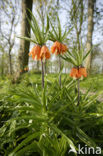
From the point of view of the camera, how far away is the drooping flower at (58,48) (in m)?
1.62

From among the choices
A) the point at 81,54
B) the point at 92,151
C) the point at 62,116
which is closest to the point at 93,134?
the point at 92,151

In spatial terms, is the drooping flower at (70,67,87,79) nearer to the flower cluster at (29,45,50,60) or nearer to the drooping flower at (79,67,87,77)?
the drooping flower at (79,67,87,77)

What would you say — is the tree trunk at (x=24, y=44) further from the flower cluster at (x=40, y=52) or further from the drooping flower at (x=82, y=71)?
the drooping flower at (x=82, y=71)

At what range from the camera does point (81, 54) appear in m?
1.44

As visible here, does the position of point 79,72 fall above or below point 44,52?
below

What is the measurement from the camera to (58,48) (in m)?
1.65

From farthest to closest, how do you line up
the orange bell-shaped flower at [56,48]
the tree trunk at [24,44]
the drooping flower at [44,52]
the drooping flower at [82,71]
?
1. the tree trunk at [24,44]
2. the orange bell-shaped flower at [56,48]
3. the drooping flower at [82,71]
4. the drooping flower at [44,52]

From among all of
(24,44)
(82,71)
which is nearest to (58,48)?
(82,71)

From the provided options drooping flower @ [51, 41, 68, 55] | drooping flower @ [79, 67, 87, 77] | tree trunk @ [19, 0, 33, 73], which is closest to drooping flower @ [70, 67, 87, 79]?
drooping flower @ [79, 67, 87, 77]

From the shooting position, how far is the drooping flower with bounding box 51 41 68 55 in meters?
1.62

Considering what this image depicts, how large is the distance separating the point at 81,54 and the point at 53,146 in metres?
1.06

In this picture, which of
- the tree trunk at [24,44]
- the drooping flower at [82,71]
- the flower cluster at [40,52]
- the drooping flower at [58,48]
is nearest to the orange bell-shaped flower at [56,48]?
the drooping flower at [58,48]

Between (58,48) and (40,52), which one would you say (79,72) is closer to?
(58,48)

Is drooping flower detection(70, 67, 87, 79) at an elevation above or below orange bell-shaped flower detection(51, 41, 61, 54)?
below
